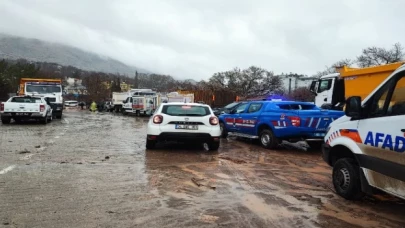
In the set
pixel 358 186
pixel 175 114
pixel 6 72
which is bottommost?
pixel 358 186

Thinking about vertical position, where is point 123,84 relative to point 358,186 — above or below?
above

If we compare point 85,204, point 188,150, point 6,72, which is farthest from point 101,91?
point 85,204

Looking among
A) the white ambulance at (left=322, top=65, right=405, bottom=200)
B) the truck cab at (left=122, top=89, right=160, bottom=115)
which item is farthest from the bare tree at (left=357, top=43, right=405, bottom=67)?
the white ambulance at (left=322, top=65, right=405, bottom=200)

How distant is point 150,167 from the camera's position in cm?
753

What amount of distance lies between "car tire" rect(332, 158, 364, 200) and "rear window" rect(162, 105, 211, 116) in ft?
15.7

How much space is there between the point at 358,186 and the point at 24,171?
5.61 metres

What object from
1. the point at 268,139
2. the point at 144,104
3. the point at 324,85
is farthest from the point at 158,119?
the point at 144,104

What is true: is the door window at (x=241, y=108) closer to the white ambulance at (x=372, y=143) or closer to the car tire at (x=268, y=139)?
the car tire at (x=268, y=139)

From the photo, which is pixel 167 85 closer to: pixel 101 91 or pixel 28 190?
pixel 101 91

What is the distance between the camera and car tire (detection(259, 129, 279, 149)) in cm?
1076

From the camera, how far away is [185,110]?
9.85 m

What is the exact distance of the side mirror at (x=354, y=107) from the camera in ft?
16.2

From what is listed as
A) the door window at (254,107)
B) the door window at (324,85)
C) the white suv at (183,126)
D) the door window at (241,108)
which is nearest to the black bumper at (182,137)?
the white suv at (183,126)

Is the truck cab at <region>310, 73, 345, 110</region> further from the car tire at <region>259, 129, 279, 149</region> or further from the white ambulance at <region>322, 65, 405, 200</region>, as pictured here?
the white ambulance at <region>322, 65, 405, 200</region>
